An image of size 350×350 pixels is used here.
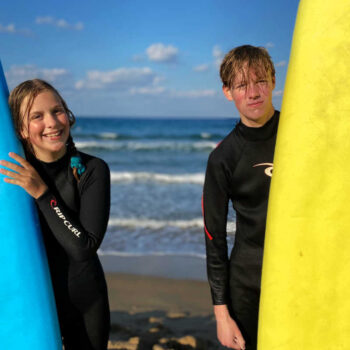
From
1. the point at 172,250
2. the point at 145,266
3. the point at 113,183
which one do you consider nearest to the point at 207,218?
the point at 145,266

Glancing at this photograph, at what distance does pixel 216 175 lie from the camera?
5.94 feet

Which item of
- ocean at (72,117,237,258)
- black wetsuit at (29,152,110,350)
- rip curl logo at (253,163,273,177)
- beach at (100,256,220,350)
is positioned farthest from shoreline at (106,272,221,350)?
rip curl logo at (253,163,273,177)

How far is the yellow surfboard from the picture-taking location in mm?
1403

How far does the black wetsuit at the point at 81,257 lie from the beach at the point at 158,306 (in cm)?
148

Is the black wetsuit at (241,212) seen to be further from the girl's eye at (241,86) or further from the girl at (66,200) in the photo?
the girl at (66,200)

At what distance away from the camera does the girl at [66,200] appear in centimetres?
159

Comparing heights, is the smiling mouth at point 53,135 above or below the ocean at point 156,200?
above

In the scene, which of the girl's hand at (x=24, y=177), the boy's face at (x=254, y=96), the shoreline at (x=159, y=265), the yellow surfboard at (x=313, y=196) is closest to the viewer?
the yellow surfboard at (x=313, y=196)

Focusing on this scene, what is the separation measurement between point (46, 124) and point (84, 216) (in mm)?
409

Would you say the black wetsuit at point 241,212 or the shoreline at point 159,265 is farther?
the shoreline at point 159,265

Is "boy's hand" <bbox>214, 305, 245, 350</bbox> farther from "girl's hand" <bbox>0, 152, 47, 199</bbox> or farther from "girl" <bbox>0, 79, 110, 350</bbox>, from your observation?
"girl's hand" <bbox>0, 152, 47, 199</bbox>

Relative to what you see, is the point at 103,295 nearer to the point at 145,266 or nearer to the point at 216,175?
the point at 216,175

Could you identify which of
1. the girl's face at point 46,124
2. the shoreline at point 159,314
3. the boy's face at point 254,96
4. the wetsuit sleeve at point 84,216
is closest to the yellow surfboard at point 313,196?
the boy's face at point 254,96

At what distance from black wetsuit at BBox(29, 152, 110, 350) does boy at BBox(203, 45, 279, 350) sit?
49cm
